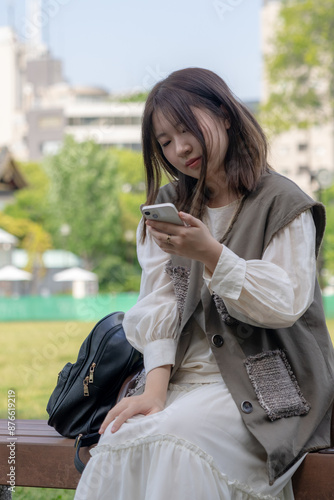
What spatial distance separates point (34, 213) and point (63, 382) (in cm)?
3699

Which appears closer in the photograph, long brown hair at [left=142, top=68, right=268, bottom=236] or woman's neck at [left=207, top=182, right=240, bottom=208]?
long brown hair at [left=142, top=68, right=268, bottom=236]

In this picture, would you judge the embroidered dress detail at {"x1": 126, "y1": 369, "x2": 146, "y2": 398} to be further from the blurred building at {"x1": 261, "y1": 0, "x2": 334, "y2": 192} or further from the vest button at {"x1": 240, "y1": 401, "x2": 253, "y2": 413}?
the blurred building at {"x1": 261, "y1": 0, "x2": 334, "y2": 192}

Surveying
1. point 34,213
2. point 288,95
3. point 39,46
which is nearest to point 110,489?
point 288,95

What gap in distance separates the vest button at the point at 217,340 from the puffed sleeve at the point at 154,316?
0.16 metres

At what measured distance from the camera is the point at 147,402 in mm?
1894

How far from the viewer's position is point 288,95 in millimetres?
24938

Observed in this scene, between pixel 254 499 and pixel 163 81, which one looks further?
pixel 163 81

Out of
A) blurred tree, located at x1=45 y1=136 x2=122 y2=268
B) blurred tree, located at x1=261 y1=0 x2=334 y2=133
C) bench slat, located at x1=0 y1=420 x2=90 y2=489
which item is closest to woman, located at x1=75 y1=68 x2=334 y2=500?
bench slat, located at x1=0 y1=420 x2=90 y2=489

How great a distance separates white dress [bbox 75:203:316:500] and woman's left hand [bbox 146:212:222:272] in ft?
0.11

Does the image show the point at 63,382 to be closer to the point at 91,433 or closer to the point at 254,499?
the point at 91,433

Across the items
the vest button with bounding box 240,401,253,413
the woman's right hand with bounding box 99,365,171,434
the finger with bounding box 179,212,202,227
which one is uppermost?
the finger with bounding box 179,212,202,227

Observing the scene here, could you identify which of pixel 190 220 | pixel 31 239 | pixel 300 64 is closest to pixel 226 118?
pixel 190 220

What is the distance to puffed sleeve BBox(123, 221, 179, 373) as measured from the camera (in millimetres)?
2045

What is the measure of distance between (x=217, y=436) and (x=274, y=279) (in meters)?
0.44
